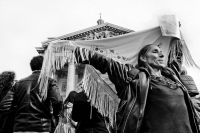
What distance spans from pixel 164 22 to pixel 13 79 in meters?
2.35

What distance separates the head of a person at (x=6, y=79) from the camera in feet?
10.8

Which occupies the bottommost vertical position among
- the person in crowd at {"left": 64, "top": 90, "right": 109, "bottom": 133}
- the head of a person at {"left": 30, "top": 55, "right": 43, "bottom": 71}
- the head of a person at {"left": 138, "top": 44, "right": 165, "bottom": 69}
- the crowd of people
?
the person in crowd at {"left": 64, "top": 90, "right": 109, "bottom": 133}

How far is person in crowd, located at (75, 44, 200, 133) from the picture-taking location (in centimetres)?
166

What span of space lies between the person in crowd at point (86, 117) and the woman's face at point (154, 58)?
48.6 inches

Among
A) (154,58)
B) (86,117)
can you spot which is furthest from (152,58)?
(86,117)

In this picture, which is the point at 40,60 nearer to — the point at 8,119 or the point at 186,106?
the point at 8,119

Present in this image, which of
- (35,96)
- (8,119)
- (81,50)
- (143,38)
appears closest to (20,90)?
(35,96)

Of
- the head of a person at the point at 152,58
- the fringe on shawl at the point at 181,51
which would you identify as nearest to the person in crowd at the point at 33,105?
the head of a person at the point at 152,58

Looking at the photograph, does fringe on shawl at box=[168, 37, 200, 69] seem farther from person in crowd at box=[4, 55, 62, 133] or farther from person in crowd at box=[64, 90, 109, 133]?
person in crowd at box=[4, 55, 62, 133]

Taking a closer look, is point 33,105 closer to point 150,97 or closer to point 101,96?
point 101,96

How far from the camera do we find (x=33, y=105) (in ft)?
9.32

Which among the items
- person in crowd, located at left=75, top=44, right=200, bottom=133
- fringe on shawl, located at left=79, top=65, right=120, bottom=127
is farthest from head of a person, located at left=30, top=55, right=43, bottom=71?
person in crowd, located at left=75, top=44, right=200, bottom=133

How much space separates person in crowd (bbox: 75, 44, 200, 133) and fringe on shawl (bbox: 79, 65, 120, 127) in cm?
15

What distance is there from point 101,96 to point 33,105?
3.66 ft
